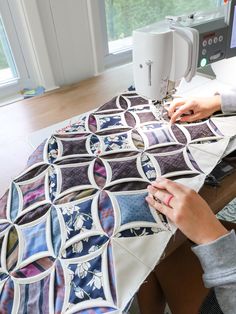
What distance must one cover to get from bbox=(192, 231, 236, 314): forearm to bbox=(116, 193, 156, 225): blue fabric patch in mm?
130

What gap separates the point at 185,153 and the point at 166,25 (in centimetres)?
37

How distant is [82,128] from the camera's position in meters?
0.89

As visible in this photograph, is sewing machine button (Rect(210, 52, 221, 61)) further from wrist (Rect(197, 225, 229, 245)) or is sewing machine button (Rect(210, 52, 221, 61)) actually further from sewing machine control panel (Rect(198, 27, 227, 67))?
wrist (Rect(197, 225, 229, 245))

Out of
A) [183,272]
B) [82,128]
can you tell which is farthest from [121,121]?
[183,272]

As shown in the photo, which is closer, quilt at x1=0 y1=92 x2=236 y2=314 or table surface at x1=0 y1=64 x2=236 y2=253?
quilt at x1=0 y1=92 x2=236 y2=314

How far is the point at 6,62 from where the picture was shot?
1.45 m

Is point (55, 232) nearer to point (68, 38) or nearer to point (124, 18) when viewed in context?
point (68, 38)

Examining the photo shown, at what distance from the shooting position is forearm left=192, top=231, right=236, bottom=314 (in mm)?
570

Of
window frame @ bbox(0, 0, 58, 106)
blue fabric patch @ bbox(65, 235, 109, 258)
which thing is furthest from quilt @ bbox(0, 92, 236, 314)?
window frame @ bbox(0, 0, 58, 106)

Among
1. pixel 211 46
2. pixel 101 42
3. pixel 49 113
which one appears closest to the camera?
pixel 211 46

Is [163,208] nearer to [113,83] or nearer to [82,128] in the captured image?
[82,128]

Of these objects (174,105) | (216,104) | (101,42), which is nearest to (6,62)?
(101,42)

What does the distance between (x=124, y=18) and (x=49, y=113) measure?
0.89 metres

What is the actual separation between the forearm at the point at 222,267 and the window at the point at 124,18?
52.2 inches
